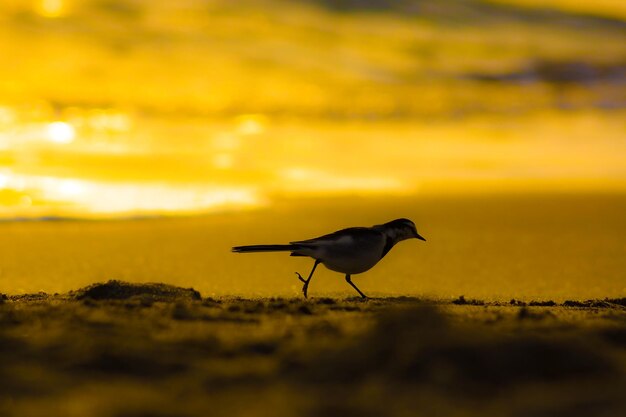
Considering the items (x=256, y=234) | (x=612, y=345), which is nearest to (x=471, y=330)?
(x=612, y=345)

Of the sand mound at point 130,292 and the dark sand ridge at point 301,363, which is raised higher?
the sand mound at point 130,292

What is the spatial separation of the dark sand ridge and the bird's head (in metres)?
2.78

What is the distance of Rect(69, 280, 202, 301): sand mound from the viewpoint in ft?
29.8

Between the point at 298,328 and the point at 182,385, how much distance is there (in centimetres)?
187

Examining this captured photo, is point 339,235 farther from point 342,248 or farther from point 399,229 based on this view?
point 399,229

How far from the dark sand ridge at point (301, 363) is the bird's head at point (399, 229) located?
2.78m

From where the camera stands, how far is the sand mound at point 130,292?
9.08 meters

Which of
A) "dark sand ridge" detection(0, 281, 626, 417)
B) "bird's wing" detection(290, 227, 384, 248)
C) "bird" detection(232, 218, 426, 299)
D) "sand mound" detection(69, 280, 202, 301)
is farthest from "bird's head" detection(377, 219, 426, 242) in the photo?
"dark sand ridge" detection(0, 281, 626, 417)

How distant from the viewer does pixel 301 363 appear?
5902 millimetres

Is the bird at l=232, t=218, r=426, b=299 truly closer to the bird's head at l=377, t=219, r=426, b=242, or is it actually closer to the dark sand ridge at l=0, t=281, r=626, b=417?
the bird's head at l=377, t=219, r=426, b=242

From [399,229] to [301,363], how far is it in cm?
500

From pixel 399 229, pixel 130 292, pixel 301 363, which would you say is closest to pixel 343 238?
pixel 399 229

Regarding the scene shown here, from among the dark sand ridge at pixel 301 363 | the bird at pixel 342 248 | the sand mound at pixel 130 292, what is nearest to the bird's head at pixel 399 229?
the bird at pixel 342 248

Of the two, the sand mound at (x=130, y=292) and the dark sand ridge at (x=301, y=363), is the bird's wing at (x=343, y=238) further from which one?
the dark sand ridge at (x=301, y=363)
